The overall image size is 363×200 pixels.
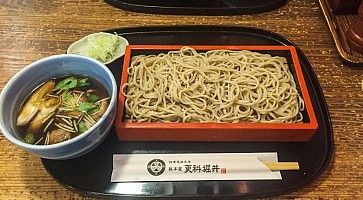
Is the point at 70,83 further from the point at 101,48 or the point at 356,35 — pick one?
the point at 356,35

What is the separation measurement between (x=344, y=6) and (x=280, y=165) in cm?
71

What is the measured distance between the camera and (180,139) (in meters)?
1.09

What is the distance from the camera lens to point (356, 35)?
51.0 inches

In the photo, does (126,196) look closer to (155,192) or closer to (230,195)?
(155,192)

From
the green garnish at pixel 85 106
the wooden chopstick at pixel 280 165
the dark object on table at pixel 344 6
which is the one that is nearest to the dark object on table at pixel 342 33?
the dark object on table at pixel 344 6

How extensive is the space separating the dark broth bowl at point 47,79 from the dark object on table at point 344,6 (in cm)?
87

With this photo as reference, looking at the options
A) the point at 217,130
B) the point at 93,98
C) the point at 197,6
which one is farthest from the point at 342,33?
the point at 93,98

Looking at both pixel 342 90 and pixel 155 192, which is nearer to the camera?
pixel 155 192

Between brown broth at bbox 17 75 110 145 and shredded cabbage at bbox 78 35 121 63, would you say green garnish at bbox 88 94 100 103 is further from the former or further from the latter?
shredded cabbage at bbox 78 35 121 63

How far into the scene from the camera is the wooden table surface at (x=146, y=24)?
41.2 inches

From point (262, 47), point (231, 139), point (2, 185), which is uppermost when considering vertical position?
point (262, 47)

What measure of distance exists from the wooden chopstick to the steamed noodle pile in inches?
4.6

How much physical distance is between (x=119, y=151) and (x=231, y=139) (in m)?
0.30

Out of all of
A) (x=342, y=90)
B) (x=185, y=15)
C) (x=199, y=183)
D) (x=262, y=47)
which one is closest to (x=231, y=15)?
(x=185, y=15)
